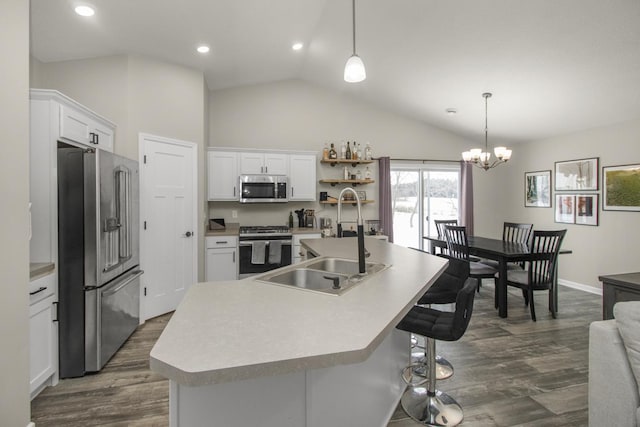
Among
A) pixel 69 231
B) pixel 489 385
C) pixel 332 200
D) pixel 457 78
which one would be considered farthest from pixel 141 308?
pixel 457 78

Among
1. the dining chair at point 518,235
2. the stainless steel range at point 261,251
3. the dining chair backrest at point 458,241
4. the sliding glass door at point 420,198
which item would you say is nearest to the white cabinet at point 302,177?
the stainless steel range at point 261,251

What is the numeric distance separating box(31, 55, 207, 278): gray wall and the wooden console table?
4.24 metres

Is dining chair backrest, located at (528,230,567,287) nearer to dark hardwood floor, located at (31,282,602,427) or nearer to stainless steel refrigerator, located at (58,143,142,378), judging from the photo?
dark hardwood floor, located at (31,282,602,427)

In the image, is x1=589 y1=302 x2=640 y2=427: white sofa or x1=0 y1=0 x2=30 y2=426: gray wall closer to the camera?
x1=589 y1=302 x2=640 y2=427: white sofa

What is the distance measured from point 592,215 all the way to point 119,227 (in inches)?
233

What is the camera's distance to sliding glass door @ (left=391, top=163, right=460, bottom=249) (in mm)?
5953

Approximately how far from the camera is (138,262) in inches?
134

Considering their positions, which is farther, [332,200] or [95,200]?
[332,200]

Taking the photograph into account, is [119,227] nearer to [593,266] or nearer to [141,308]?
[141,308]

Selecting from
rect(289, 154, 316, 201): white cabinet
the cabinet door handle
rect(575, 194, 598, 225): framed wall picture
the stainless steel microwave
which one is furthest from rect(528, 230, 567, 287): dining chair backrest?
the cabinet door handle

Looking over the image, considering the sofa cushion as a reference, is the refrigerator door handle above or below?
below

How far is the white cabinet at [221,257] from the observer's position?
4.41 meters

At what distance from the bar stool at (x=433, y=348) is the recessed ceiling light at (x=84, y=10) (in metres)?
3.40

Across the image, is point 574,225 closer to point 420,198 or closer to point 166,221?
point 420,198
